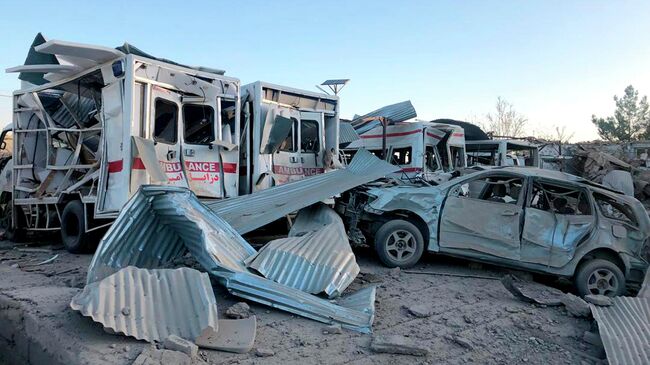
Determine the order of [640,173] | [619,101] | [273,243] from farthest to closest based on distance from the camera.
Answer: [619,101] < [640,173] < [273,243]

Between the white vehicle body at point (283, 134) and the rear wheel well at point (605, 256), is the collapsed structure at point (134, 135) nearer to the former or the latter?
the white vehicle body at point (283, 134)

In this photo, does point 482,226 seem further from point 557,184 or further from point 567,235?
point 557,184

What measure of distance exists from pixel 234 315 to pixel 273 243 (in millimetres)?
1157

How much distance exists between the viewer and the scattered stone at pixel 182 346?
339 cm

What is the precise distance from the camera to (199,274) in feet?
13.6

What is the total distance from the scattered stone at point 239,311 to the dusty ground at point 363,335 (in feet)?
0.39

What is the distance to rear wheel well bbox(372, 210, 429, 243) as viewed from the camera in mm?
6922

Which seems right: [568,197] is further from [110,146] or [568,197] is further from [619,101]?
[619,101]

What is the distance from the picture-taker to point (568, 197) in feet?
22.4

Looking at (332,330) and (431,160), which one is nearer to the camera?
(332,330)

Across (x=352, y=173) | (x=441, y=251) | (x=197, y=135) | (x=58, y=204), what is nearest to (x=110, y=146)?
(x=197, y=135)

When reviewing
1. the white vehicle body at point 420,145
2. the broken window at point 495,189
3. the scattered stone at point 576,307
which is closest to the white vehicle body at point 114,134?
the broken window at point 495,189

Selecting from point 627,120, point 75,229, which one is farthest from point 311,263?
point 627,120

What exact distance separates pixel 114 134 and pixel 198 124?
1.30 m
